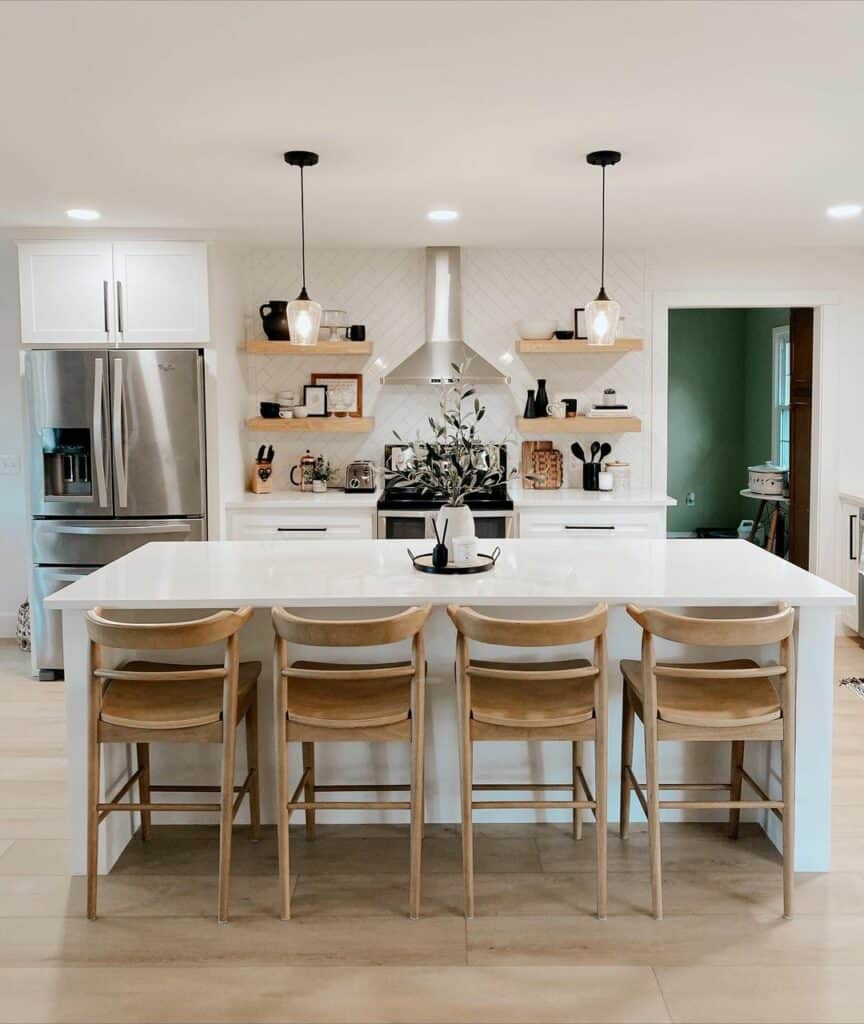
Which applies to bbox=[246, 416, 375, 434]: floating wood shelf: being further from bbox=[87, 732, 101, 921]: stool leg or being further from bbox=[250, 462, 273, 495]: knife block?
bbox=[87, 732, 101, 921]: stool leg

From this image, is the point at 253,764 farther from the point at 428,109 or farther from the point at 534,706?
the point at 428,109

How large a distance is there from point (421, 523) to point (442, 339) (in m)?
1.18

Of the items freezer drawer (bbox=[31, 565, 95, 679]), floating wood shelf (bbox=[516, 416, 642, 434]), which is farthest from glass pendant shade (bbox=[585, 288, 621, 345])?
freezer drawer (bbox=[31, 565, 95, 679])

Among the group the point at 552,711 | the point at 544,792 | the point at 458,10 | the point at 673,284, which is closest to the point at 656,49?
the point at 458,10

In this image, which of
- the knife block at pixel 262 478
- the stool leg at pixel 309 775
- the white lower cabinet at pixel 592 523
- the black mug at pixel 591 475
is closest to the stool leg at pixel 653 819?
the stool leg at pixel 309 775

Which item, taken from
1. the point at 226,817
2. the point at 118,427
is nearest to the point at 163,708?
the point at 226,817

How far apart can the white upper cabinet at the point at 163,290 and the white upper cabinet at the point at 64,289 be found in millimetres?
74

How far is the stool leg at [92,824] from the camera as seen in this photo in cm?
285

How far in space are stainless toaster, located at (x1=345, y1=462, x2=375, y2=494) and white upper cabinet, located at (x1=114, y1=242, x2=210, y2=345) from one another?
122 cm

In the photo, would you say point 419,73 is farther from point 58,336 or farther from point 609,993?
point 58,336

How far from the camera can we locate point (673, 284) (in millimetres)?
6086

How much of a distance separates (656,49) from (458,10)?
586mm

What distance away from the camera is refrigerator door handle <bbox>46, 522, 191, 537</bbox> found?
5.30 m

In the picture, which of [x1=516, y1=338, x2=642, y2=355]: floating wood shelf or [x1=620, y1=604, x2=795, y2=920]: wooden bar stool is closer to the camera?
[x1=620, y1=604, x2=795, y2=920]: wooden bar stool
